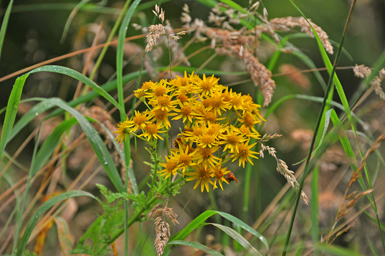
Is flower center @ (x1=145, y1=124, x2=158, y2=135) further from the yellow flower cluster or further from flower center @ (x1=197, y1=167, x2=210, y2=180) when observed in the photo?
flower center @ (x1=197, y1=167, x2=210, y2=180)

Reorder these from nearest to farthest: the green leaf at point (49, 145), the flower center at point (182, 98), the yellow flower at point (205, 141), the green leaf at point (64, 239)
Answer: the yellow flower at point (205, 141), the flower center at point (182, 98), the green leaf at point (49, 145), the green leaf at point (64, 239)

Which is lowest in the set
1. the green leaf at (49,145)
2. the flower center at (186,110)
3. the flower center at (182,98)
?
the green leaf at (49,145)

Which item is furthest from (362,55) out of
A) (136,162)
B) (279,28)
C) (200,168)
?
(200,168)

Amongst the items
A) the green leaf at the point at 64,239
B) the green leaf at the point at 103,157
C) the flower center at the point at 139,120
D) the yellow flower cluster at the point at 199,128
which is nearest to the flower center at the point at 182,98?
the yellow flower cluster at the point at 199,128

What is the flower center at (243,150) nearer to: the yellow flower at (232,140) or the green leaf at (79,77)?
the yellow flower at (232,140)

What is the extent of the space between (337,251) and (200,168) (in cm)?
31

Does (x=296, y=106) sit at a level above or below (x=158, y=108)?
below

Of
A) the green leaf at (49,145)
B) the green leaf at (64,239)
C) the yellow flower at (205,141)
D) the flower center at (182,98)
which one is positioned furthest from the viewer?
the green leaf at (64,239)

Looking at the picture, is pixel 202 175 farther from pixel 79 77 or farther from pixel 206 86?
pixel 79 77

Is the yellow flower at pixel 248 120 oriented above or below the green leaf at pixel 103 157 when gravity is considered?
above

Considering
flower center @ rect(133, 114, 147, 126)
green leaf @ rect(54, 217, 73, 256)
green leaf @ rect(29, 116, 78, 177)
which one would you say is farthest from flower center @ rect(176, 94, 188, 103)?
green leaf @ rect(54, 217, 73, 256)

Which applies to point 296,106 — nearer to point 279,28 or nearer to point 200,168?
point 279,28

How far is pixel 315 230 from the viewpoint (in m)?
0.80

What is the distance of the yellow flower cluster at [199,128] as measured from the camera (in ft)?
2.24
